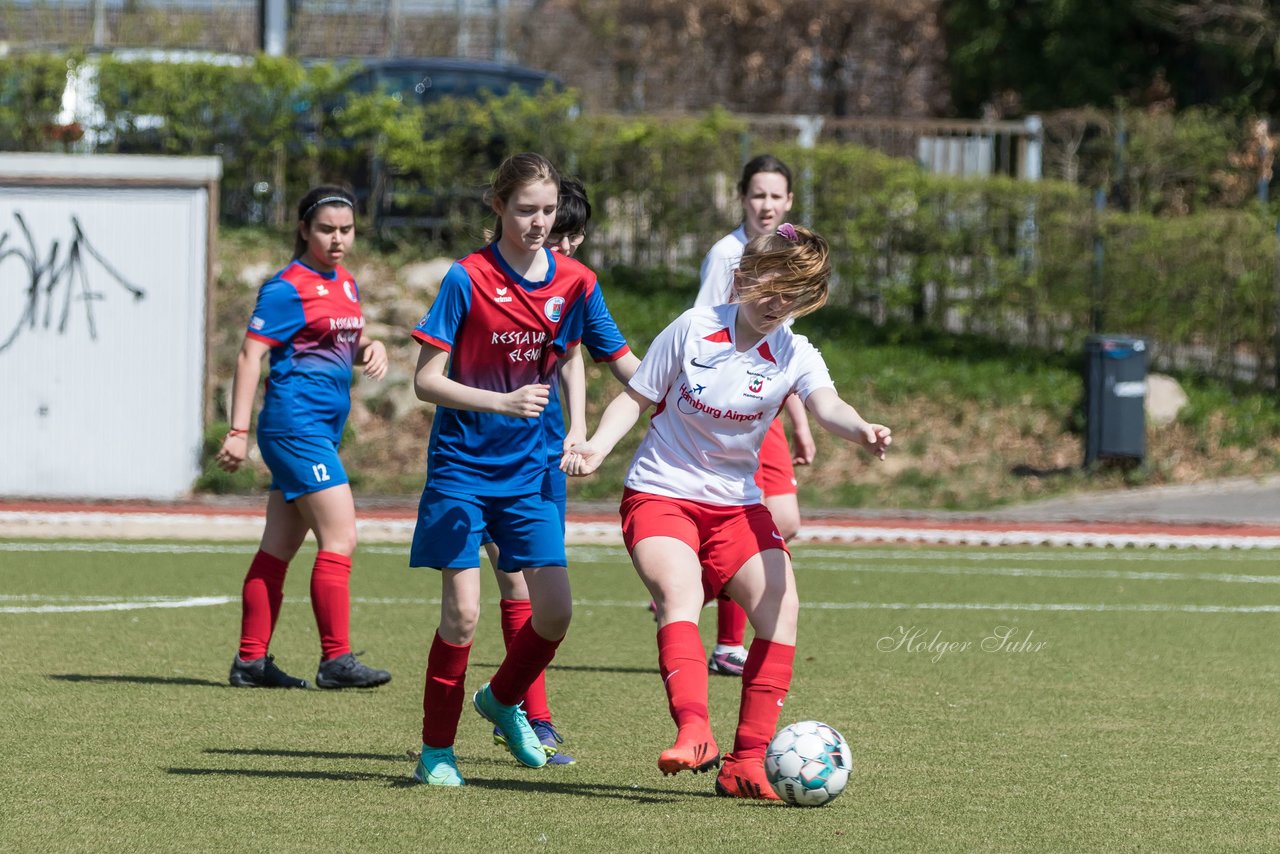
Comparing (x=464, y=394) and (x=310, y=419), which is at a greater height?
(x=464, y=394)

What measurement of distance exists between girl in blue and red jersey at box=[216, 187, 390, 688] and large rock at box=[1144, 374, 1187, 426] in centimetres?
1169

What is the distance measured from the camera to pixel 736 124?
1955 centimetres

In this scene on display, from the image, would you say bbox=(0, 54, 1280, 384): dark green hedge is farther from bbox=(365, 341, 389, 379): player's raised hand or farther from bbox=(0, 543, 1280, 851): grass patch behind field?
bbox=(365, 341, 389, 379): player's raised hand

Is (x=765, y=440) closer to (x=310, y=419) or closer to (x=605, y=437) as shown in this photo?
(x=310, y=419)

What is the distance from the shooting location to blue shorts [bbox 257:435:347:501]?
7.53 meters

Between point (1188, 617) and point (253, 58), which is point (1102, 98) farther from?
point (1188, 617)

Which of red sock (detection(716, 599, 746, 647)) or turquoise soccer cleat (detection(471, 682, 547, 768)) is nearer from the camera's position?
turquoise soccer cleat (detection(471, 682, 547, 768))

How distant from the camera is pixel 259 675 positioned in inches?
297

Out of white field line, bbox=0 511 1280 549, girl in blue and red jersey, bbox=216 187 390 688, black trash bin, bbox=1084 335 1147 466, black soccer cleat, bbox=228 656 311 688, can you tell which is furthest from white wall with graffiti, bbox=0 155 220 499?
black soccer cleat, bbox=228 656 311 688

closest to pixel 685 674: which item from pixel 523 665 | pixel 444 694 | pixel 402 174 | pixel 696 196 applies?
pixel 523 665

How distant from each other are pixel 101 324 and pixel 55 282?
0.52 metres

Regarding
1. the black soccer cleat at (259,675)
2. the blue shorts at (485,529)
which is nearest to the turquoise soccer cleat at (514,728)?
Answer: the blue shorts at (485,529)

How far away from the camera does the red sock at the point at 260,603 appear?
7613 mm

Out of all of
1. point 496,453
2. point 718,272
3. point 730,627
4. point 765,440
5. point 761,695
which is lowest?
point 730,627
